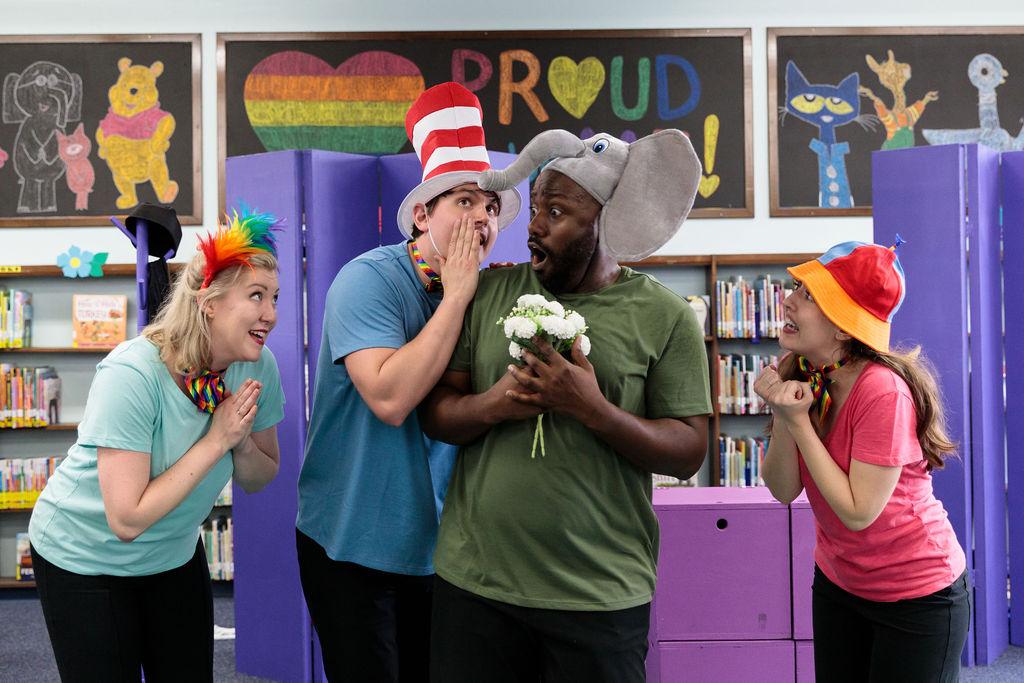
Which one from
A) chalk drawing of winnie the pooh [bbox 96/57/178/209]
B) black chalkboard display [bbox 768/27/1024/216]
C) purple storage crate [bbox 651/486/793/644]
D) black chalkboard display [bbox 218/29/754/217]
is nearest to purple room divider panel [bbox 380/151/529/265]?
purple storage crate [bbox 651/486/793/644]

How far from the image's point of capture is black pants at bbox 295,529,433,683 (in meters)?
1.83

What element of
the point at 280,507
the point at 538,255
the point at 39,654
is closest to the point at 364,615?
the point at 538,255

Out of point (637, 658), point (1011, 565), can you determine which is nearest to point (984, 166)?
point (1011, 565)

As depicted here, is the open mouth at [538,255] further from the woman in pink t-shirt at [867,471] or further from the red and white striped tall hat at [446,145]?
the woman in pink t-shirt at [867,471]

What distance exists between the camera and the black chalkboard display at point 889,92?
5.50 m

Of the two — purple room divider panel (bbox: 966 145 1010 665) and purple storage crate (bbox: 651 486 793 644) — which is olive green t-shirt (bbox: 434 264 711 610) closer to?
purple storage crate (bbox: 651 486 793 644)

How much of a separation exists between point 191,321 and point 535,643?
98 cm

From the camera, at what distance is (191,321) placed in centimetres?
190

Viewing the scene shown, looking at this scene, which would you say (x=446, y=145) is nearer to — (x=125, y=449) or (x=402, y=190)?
(x=125, y=449)

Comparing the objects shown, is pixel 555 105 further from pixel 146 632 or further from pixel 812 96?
pixel 146 632

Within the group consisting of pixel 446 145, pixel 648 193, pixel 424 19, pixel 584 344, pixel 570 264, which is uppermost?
pixel 424 19

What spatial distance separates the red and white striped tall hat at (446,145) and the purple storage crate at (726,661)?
5.36 feet

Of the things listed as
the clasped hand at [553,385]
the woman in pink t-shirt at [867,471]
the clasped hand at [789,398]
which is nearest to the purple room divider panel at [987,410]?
the woman in pink t-shirt at [867,471]

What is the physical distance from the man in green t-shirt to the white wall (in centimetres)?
406
